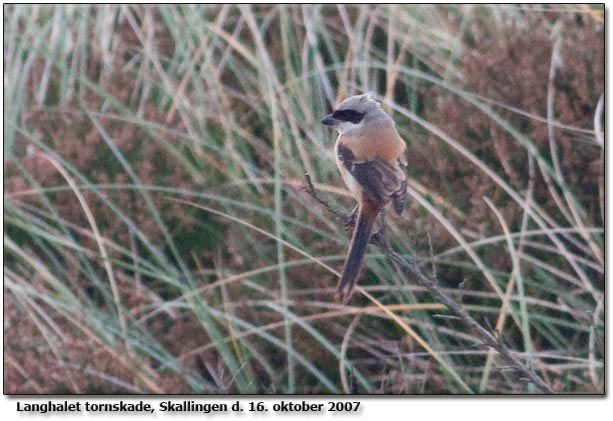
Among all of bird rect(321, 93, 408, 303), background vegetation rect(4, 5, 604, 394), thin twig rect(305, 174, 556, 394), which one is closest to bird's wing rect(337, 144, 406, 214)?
bird rect(321, 93, 408, 303)

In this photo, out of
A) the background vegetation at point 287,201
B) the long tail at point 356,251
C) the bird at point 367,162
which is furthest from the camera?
the background vegetation at point 287,201

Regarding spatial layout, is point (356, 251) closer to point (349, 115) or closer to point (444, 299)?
point (444, 299)

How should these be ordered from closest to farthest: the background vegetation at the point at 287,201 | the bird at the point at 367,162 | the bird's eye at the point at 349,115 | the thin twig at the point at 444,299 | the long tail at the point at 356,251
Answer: the thin twig at the point at 444,299, the long tail at the point at 356,251, the bird at the point at 367,162, the bird's eye at the point at 349,115, the background vegetation at the point at 287,201

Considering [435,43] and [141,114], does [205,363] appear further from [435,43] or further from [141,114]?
[435,43]

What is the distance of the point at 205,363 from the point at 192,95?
2.70 ft

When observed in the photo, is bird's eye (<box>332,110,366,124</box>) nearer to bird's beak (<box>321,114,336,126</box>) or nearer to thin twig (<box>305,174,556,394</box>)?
bird's beak (<box>321,114,336,126</box>)

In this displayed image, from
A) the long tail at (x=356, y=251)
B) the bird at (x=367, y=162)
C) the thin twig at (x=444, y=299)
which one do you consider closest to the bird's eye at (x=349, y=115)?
the bird at (x=367, y=162)

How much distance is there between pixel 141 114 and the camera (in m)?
2.58

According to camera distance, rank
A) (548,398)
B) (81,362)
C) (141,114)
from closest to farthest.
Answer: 1. (548,398)
2. (81,362)
3. (141,114)

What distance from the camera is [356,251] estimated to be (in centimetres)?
151

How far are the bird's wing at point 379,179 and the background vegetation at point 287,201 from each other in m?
0.36

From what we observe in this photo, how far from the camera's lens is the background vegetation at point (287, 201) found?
2152 mm

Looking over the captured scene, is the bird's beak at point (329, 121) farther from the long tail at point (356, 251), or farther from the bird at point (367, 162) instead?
the long tail at point (356, 251)

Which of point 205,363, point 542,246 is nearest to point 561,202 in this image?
point 542,246
